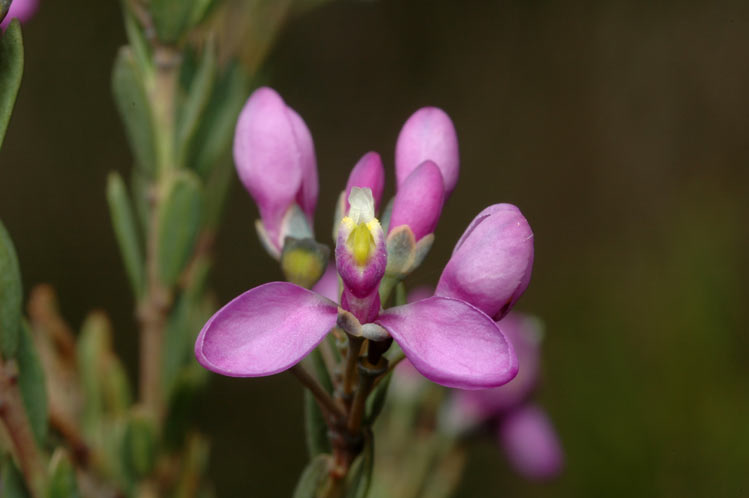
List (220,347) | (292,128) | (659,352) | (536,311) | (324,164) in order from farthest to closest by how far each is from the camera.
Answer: (324,164) < (536,311) < (659,352) < (292,128) < (220,347)

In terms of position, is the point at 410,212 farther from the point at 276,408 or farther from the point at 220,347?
the point at 276,408

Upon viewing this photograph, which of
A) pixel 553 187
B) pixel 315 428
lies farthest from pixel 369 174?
pixel 553 187

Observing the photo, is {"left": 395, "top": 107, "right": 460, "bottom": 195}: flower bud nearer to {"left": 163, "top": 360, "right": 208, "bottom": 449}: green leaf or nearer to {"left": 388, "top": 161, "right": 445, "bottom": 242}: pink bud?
{"left": 388, "top": 161, "right": 445, "bottom": 242}: pink bud

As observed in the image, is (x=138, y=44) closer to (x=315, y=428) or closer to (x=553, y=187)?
(x=315, y=428)

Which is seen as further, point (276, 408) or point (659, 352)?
point (276, 408)

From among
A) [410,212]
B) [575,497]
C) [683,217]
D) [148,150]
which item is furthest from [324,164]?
[410,212]

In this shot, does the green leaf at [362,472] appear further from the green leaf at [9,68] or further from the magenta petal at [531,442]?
the magenta petal at [531,442]

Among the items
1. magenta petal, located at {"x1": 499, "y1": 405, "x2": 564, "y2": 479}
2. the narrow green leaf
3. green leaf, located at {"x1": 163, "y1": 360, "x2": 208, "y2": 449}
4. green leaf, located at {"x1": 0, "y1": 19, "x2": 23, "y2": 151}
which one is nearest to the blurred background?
magenta petal, located at {"x1": 499, "y1": 405, "x2": 564, "y2": 479}
